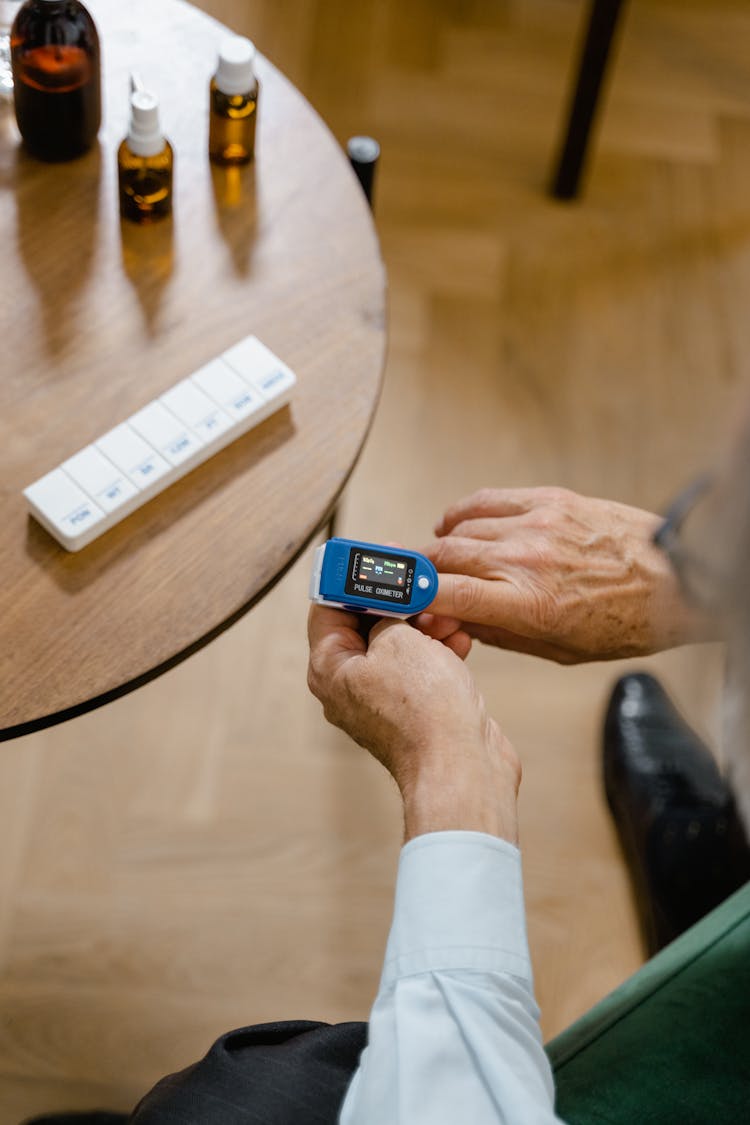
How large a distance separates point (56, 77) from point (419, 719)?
56cm

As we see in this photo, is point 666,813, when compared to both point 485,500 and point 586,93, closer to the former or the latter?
point 485,500

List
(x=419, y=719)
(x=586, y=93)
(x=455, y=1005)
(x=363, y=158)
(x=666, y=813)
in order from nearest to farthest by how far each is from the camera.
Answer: (x=455, y=1005) → (x=419, y=719) → (x=363, y=158) → (x=666, y=813) → (x=586, y=93)

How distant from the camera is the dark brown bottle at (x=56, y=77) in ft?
2.73

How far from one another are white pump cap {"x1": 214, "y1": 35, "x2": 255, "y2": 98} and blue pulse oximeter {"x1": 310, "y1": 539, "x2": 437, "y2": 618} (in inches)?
14.9

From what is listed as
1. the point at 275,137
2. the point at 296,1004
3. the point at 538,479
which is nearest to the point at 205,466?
the point at 275,137

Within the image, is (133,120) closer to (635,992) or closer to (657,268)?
(635,992)

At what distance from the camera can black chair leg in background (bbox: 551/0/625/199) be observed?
156cm

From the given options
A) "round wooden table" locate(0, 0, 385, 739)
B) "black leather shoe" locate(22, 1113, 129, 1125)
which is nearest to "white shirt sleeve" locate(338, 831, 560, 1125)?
"round wooden table" locate(0, 0, 385, 739)

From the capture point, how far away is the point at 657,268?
5.78ft

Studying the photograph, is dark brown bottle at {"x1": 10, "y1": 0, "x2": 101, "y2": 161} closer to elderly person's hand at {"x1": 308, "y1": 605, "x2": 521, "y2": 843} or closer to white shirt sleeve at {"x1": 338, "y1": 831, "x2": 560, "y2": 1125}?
elderly person's hand at {"x1": 308, "y1": 605, "x2": 521, "y2": 843}

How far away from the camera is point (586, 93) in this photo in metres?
1.65

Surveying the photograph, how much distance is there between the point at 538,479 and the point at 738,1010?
88 cm

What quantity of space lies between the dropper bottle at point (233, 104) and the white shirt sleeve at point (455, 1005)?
582 millimetres

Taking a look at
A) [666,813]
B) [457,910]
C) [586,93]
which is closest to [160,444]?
[457,910]
